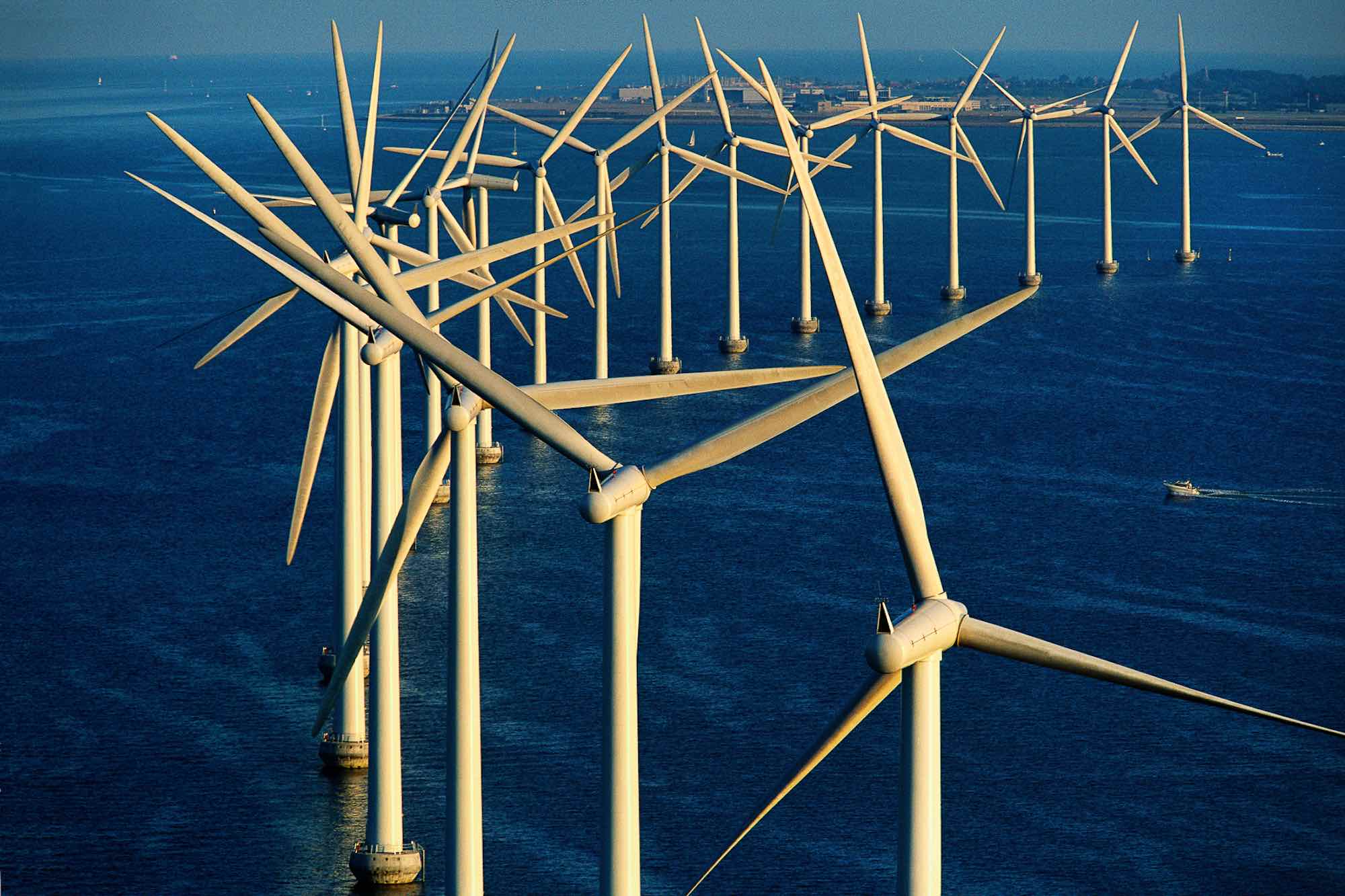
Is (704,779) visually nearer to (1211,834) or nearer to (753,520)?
(1211,834)

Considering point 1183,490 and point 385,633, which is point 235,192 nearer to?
point 385,633

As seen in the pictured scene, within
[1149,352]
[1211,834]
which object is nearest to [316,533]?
[1211,834]

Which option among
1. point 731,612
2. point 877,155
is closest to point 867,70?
point 877,155

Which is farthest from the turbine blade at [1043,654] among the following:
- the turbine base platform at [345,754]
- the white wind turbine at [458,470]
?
the turbine base platform at [345,754]

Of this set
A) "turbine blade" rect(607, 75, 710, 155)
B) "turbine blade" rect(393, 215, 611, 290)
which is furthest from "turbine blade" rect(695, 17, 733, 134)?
"turbine blade" rect(393, 215, 611, 290)

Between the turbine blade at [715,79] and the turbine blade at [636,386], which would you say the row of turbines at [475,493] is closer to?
the turbine blade at [636,386]

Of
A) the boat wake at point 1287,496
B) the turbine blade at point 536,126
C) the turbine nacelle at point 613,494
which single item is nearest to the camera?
the turbine nacelle at point 613,494

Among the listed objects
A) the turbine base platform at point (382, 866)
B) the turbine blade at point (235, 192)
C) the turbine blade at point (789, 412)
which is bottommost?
the turbine base platform at point (382, 866)
